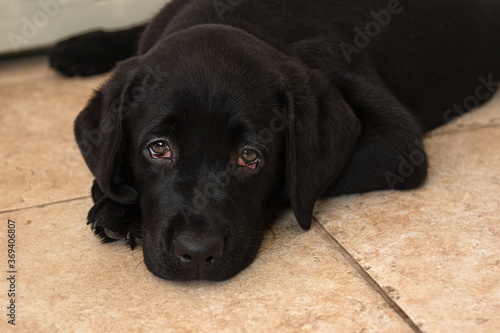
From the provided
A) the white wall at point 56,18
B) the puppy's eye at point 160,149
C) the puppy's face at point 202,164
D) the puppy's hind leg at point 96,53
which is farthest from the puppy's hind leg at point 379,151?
the white wall at point 56,18

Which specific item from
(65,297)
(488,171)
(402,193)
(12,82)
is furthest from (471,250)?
(12,82)

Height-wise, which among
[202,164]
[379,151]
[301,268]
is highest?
[202,164]

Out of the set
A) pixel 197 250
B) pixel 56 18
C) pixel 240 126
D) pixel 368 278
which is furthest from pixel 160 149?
pixel 56 18

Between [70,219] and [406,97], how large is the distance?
64.0 inches

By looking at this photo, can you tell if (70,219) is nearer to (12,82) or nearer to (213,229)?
(213,229)

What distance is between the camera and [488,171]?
283 centimetres

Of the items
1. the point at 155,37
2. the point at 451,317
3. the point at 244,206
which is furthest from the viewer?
the point at 155,37

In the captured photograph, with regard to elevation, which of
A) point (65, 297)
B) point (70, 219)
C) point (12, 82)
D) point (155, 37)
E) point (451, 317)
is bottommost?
point (12, 82)

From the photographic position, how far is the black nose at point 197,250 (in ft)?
6.53

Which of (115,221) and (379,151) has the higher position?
(379,151)

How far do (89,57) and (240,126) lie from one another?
7.69ft

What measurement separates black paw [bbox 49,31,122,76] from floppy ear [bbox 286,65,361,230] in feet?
6.74

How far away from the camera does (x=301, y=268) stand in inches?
87.0

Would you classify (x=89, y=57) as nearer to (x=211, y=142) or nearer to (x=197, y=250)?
(x=211, y=142)
